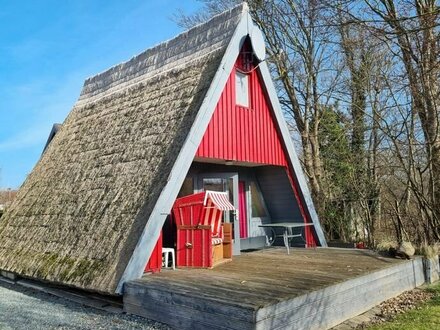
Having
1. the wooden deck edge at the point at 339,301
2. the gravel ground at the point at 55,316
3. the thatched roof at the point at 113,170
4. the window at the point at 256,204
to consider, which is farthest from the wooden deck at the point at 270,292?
the window at the point at 256,204

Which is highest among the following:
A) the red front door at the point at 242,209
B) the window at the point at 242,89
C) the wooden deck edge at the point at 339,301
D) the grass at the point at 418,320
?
the window at the point at 242,89

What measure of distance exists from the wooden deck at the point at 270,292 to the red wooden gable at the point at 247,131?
7.66 ft

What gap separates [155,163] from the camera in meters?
7.12

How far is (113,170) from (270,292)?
14.3 feet

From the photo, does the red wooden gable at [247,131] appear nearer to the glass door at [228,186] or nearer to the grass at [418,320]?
the glass door at [228,186]

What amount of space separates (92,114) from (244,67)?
15.6 ft

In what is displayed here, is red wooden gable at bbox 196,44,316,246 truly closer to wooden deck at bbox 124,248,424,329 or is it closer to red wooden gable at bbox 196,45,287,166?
red wooden gable at bbox 196,45,287,166

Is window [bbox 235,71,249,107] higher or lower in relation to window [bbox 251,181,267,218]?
higher

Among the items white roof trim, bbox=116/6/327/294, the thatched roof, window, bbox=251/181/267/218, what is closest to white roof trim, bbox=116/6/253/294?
white roof trim, bbox=116/6/327/294

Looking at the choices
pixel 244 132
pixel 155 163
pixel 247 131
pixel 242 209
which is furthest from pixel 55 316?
pixel 242 209

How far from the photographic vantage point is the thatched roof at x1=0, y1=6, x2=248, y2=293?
672 centimetres

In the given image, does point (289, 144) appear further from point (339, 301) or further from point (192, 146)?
point (339, 301)

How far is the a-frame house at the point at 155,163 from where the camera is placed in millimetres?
6695

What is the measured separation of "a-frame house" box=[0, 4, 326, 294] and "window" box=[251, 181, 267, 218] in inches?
1.1
